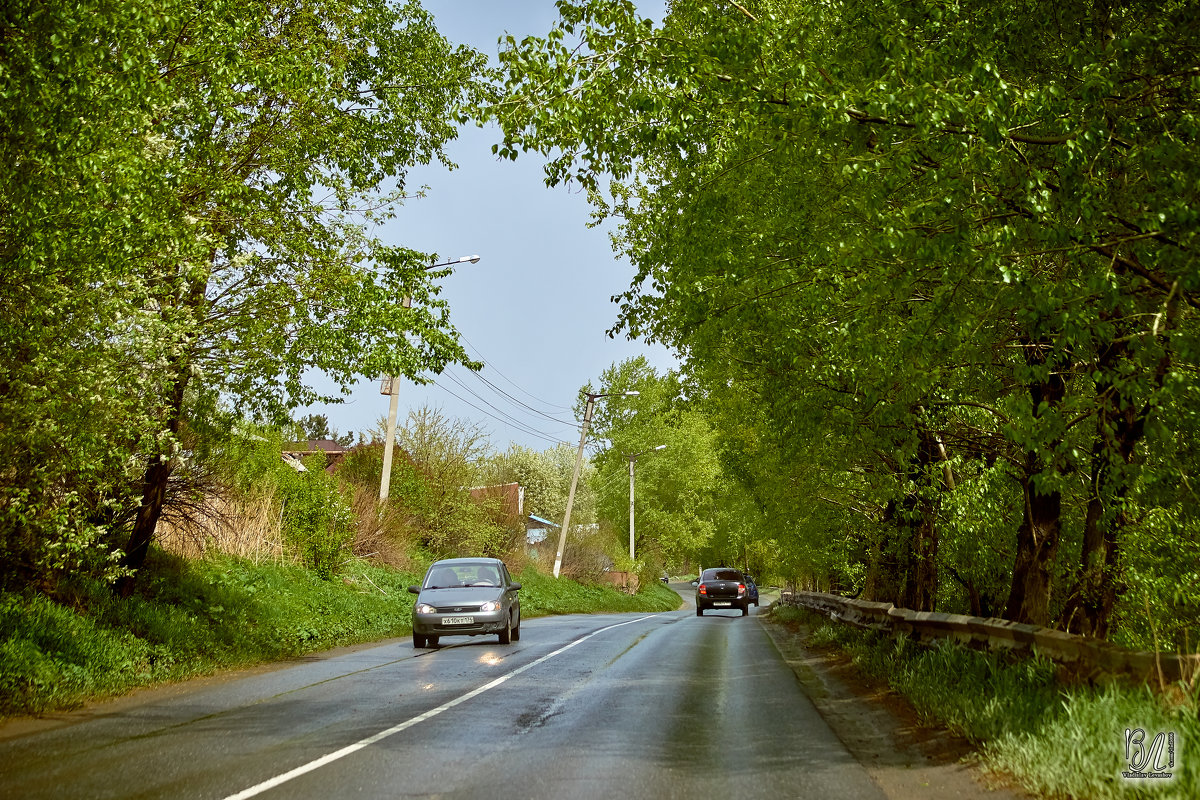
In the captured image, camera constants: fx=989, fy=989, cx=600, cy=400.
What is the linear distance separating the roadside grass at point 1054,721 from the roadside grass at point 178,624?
8.96 metres

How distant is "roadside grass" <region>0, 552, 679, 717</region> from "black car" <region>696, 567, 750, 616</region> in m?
19.9

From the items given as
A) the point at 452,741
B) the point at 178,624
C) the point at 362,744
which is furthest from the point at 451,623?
the point at 362,744

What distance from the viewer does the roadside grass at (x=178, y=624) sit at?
11.1 meters

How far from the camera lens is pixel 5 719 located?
9477 mm

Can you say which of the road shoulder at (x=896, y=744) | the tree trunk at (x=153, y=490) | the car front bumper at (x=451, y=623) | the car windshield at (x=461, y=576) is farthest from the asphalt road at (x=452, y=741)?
the car windshield at (x=461, y=576)

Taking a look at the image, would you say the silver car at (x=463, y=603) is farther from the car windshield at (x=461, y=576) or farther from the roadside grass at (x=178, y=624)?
the roadside grass at (x=178, y=624)

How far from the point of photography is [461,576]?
65.8 feet

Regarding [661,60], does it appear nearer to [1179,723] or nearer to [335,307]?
[1179,723]

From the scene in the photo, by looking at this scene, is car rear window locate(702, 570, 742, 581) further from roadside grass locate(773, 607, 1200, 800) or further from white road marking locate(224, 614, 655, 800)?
roadside grass locate(773, 607, 1200, 800)

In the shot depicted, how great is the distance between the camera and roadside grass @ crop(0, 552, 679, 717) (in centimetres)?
1106

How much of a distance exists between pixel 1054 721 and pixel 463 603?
45.0ft

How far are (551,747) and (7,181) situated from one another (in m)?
6.49

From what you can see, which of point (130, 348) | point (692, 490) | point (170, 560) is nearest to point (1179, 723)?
point (130, 348)

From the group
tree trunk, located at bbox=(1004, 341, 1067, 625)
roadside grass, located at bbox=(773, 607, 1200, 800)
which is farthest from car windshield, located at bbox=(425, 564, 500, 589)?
roadside grass, located at bbox=(773, 607, 1200, 800)
